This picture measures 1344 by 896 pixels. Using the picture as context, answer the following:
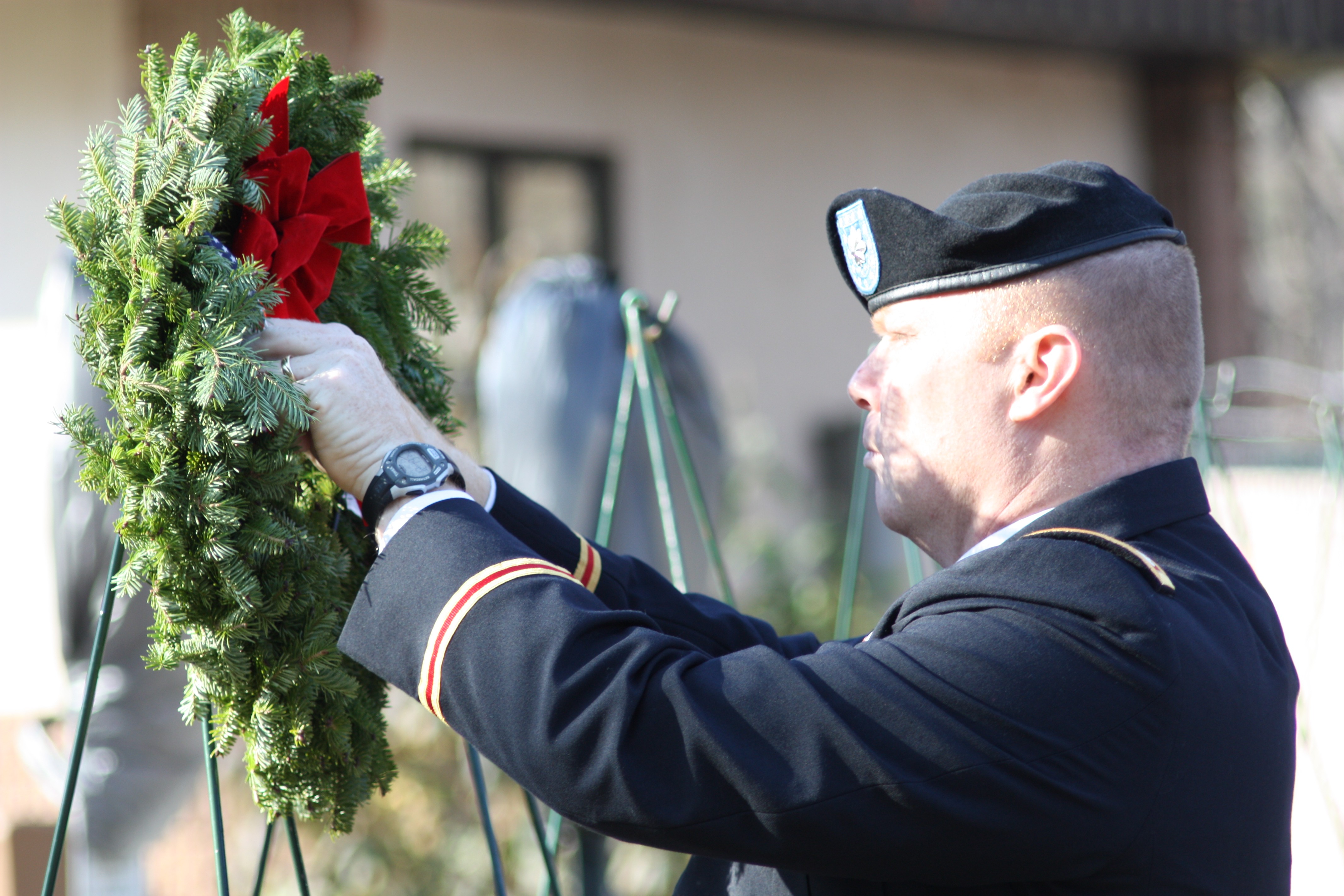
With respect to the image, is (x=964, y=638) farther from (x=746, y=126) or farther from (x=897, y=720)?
(x=746, y=126)

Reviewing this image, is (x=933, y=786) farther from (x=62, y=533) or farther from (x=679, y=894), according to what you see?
(x=62, y=533)

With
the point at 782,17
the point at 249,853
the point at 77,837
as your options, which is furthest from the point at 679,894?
the point at 782,17

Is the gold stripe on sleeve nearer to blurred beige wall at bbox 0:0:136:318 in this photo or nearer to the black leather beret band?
Result: the black leather beret band

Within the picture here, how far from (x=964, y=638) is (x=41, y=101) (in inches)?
184

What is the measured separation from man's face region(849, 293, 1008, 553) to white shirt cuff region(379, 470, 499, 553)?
1.52 ft

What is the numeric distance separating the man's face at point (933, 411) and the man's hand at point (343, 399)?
51 cm

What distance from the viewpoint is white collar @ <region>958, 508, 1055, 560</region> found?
128cm

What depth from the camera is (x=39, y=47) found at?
469 cm

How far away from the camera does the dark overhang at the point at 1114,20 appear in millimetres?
5547

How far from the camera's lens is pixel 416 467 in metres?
1.21

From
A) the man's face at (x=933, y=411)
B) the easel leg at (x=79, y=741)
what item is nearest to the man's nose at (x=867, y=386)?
the man's face at (x=933, y=411)

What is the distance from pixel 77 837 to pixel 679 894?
2.88 m

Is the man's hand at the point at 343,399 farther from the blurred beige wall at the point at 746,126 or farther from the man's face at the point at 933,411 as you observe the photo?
the blurred beige wall at the point at 746,126

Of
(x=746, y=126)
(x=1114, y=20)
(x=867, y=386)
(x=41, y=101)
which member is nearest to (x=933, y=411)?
(x=867, y=386)
